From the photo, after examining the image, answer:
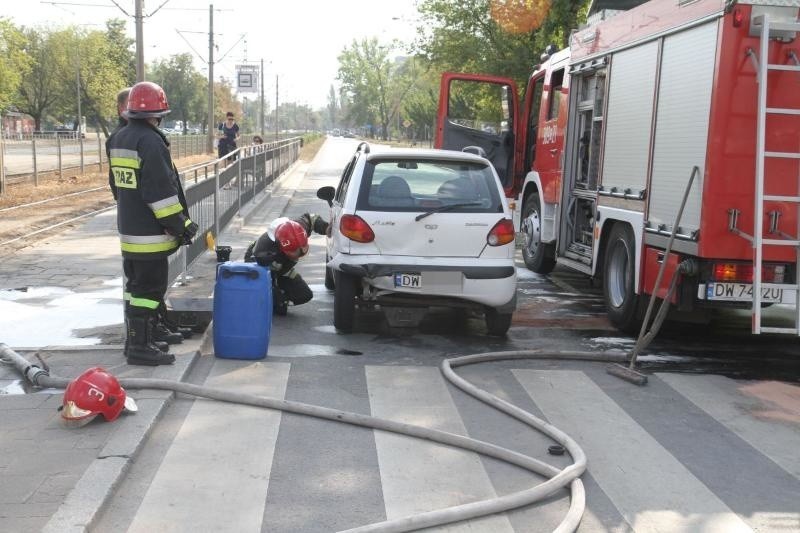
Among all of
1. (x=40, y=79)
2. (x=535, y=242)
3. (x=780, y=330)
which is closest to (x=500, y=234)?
(x=780, y=330)

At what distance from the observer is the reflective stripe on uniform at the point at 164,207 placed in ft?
19.9

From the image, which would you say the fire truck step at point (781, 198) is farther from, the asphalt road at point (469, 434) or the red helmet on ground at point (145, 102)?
the red helmet on ground at point (145, 102)

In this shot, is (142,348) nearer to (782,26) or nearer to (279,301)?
(279,301)

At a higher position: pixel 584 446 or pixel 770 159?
pixel 770 159

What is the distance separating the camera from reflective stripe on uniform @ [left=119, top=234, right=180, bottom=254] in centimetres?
620

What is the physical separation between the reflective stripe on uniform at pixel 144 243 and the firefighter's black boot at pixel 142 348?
47 cm

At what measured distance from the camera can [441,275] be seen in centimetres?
748

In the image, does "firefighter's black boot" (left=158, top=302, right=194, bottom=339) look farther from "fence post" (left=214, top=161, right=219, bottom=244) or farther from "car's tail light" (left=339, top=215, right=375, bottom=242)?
"fence post" (left=214, top=161, right=219, bottom=244)

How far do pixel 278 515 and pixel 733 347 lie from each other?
5413 mm

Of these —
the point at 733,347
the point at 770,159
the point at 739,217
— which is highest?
the point at 770,159

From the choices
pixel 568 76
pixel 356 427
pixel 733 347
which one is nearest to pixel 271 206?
pixel 568 76

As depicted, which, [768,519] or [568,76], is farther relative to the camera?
[568,76]

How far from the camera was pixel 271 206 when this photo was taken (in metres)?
20.7

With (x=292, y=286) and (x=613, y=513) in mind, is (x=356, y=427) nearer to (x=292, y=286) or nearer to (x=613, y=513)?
(x=613, y=513)
